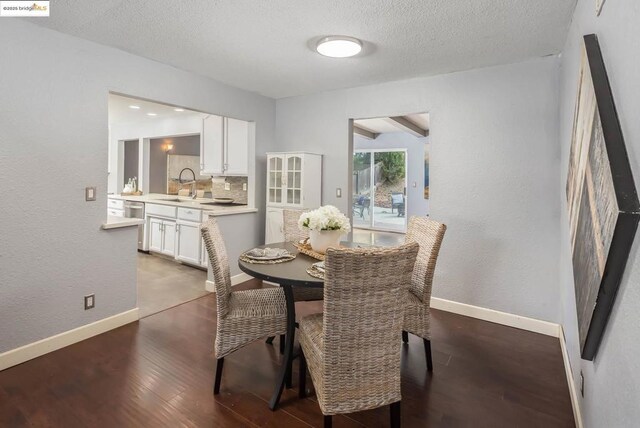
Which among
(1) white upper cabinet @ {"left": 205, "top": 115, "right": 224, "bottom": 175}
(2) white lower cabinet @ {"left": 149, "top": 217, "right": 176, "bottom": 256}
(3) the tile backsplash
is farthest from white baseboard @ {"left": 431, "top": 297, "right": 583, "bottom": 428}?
(2) white lower cabinet @ {"left": 149, "top": 217, "right": 176, "bottom": 256}

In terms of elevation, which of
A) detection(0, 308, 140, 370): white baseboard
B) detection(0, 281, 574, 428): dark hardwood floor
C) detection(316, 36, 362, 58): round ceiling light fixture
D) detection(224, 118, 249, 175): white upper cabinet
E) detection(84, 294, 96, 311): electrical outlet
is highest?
detection(316, 36, 362, 58): round ceiling light fixture

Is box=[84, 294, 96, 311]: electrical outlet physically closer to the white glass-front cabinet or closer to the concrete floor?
the concrete floor

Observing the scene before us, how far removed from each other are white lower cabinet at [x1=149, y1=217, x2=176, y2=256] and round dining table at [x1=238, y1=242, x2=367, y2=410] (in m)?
3.20

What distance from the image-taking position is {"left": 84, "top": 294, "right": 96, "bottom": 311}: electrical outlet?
272 cm

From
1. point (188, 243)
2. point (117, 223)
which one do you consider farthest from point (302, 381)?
point (188, 243)

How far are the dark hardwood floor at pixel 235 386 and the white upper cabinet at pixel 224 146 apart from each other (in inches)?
94.3

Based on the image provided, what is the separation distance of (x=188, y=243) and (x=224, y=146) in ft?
4.67

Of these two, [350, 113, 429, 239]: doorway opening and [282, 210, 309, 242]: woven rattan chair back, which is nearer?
[282, 210, 309, 242]: woven rattan chair back

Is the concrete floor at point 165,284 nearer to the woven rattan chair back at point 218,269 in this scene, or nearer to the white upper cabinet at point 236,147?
the white upper cabinet at point 236,147

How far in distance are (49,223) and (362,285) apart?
2392mm

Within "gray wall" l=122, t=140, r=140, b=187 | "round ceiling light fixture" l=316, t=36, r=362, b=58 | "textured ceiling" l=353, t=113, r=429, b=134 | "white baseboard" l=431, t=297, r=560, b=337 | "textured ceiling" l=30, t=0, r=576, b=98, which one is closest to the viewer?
"textured ceiling" l=30, t=0, r=576, b=98

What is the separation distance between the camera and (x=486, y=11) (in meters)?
2.17

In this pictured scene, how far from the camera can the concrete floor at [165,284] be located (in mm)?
3490

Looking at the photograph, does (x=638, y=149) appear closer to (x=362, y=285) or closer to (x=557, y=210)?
(x=362, y=285)
